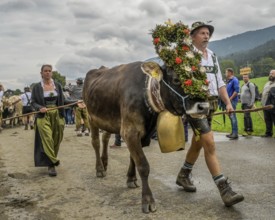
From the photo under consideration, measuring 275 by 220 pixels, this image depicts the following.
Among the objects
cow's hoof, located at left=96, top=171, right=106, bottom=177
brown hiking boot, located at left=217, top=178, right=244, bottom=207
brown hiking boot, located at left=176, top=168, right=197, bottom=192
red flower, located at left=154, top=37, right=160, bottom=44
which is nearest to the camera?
brown hiking boot, located at left=217, top=178, right=244, bottom=207

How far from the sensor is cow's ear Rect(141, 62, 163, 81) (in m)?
4.39

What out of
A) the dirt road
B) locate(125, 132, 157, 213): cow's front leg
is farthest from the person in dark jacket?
locate(125, 132, 157, 213): cow's front leg

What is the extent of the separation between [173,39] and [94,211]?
7.58ft

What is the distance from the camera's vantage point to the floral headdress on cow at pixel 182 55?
416cm

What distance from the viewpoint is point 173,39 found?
4496mm

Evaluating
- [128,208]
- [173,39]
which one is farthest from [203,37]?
[128,208]

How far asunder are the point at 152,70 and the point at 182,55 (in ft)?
1.32

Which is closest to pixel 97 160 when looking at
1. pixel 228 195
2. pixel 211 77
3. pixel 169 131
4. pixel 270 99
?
pixel 169 131

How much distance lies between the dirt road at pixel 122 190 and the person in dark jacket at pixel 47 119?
0.32 metres

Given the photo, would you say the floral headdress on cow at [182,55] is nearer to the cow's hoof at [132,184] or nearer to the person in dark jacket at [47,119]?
the cow's hoof at [132,184]

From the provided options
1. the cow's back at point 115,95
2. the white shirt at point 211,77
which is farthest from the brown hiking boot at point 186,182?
the white shirt at point 211,77

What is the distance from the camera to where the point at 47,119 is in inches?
266

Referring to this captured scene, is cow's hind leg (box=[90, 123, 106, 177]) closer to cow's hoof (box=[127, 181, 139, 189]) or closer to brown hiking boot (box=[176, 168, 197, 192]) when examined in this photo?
cow's hoof (box=[127, 181, 139, 189])

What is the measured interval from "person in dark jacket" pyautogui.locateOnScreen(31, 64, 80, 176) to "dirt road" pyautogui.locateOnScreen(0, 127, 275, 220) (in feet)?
1.05
